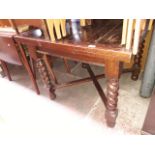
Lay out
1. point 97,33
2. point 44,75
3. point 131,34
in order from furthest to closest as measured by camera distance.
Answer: point 44,75 → point 97,33 → point 131,34

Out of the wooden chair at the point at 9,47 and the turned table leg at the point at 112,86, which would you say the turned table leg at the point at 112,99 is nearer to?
the turned table leg at the point at 112,86

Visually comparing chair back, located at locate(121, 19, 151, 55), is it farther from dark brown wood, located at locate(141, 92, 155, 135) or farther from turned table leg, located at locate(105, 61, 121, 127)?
dark brown wood, located at locate(141, 92, 155, 135)

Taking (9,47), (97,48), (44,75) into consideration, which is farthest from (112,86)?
Answer: (9,47)

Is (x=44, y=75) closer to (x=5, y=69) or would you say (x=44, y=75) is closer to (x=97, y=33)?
(x=97, y=33)

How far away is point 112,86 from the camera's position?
39.5 inches

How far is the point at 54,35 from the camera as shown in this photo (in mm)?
1065

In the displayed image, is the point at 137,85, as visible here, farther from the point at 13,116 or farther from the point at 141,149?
the point at 13,116

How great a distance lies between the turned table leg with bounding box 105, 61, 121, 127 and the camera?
91cm

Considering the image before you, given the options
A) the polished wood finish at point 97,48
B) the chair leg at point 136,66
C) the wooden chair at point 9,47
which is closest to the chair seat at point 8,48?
the wooden chair at point 9,47

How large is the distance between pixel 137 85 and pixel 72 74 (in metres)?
0.75

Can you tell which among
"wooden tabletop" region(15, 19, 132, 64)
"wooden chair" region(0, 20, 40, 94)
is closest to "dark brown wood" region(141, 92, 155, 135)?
"wooden tabletop" region(15, 19, 132, 64)

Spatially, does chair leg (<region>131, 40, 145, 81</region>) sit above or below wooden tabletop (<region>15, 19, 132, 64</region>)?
below

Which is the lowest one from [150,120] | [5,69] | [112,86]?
[5,69]

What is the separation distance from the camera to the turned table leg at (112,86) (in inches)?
35.8
